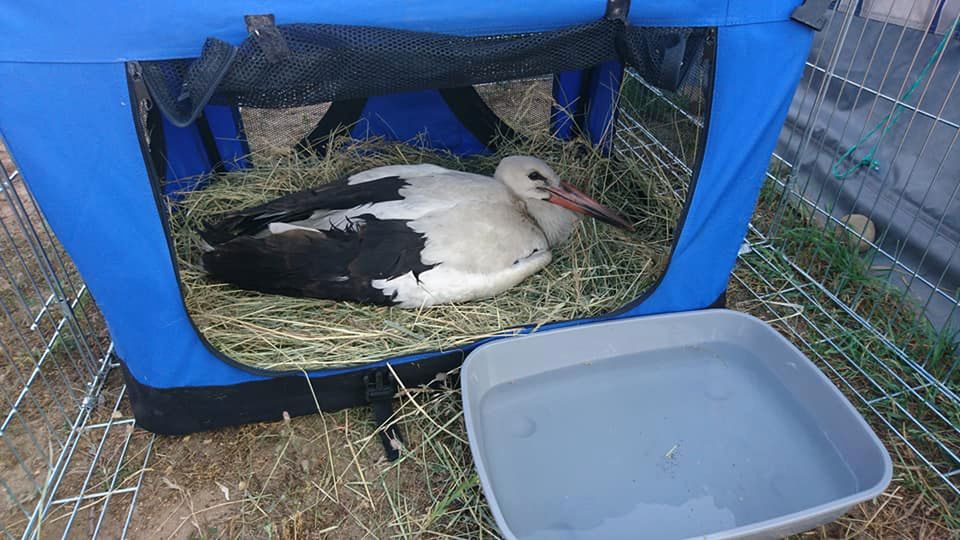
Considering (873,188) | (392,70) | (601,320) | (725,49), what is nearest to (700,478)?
(601,320)

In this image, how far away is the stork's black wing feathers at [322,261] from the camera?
2248mm

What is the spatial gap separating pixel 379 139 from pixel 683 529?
95.2 inches

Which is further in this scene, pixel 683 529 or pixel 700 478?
pixel 700 478

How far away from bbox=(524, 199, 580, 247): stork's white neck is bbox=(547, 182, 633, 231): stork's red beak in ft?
0.15

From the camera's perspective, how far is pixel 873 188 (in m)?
3.24

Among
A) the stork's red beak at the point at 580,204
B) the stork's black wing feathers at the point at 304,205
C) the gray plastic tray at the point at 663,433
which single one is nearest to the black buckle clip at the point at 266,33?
the stork's black wing feathers at the point at 304,205

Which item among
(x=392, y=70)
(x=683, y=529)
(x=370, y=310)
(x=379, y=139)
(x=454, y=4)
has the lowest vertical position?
(x=683, y=529)

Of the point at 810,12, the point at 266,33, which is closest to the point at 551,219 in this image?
the point at 810,12

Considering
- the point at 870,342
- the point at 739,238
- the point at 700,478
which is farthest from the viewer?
the point at 870,342

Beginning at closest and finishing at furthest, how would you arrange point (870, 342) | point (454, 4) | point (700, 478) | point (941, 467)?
point (454, 4) → point (700, 478) → point (941, 467) → point (870, 342)

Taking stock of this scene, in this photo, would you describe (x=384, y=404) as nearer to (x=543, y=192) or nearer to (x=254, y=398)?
(x=254, y=398)

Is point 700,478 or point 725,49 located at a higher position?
point 725,49

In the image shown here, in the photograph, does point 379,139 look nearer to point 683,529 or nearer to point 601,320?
point 601,320

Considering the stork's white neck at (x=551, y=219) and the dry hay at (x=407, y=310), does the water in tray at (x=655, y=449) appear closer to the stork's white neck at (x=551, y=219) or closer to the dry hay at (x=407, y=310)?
the dry hay at (x=407, y=310)
